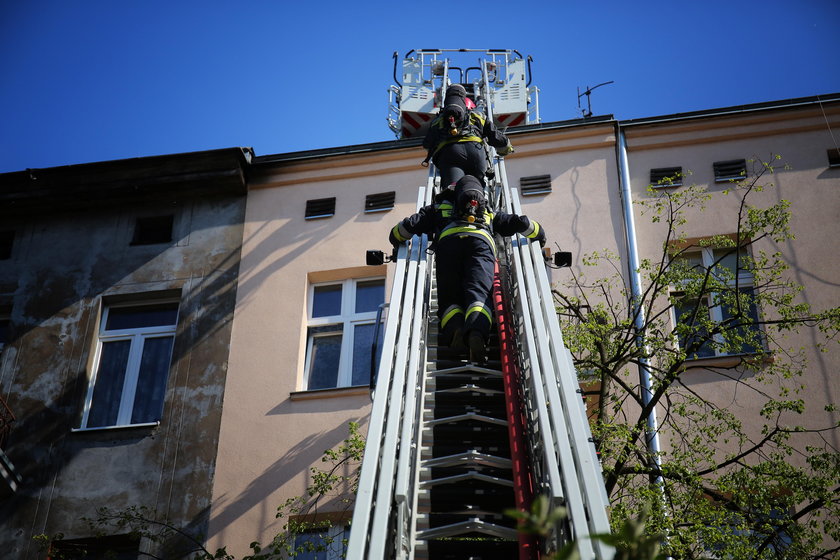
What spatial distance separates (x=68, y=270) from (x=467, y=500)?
880 centimetres

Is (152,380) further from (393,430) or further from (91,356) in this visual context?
(393,430)

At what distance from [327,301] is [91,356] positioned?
301cm

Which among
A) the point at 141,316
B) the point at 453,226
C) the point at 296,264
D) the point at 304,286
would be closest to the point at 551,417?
Result: the point at 453,226

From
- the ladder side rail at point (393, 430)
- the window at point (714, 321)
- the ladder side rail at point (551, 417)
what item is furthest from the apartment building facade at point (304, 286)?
the ladder side rail at point (551, 417)

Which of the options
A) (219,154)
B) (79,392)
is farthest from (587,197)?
(79,392)

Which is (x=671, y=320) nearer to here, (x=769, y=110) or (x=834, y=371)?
(x=834, y=371)

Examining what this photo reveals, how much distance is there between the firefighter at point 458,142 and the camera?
385 inches

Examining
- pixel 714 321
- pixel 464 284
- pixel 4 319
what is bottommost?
pixel 464 284

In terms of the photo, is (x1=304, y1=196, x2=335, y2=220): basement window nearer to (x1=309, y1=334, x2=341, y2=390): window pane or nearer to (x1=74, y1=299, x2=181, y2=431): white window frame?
(x1=309, y1=334, x2=341, y2=390): window pane

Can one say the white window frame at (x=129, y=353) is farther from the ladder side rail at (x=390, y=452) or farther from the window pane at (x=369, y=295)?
the ladder side rail at (x=390, y=452)

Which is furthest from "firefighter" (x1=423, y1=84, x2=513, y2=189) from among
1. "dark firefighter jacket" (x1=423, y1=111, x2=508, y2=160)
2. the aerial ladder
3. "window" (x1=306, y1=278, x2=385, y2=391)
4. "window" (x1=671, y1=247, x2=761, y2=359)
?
"window" (x1=306, y1=278, x2=385, y2=391)

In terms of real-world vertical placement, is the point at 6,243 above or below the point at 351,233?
above

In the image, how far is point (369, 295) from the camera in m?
12.3

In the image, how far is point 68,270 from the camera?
510 inches
